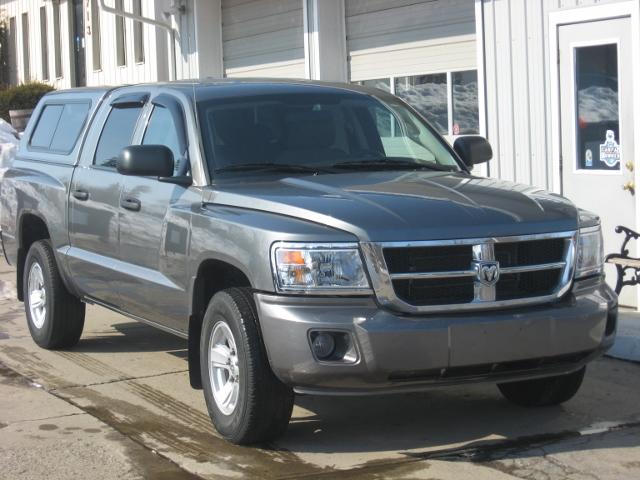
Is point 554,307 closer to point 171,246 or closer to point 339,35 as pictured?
point 171,246

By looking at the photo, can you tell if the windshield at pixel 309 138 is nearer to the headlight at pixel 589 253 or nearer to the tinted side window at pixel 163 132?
the tinted side window at pixel 163 132

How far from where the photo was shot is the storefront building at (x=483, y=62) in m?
9.41

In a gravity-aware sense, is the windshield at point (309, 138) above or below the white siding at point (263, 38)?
below

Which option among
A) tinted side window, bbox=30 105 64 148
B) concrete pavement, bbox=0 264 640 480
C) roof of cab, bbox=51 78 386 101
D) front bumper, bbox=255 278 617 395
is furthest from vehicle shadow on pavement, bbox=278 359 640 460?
tinted side window, bbox=30 105 64 148

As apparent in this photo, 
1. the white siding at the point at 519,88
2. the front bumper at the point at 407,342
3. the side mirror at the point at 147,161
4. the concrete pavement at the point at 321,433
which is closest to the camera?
the front bumper at the point at 407,342

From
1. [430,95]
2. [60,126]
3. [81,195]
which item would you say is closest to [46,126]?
[60,126]

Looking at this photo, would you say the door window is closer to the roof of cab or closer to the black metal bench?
the black metal bench

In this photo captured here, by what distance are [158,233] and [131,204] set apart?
1.43ft

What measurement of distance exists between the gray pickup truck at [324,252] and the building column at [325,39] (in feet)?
21.1

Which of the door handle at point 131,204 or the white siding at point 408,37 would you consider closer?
the door handle at point 131,204

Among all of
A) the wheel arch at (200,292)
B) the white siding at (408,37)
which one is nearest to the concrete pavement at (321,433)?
the wheel arch at (200,292)

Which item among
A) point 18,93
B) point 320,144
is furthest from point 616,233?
point 18,93

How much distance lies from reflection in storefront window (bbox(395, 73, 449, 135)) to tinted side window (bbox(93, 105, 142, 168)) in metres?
5.29

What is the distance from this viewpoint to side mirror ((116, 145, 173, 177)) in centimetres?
628
